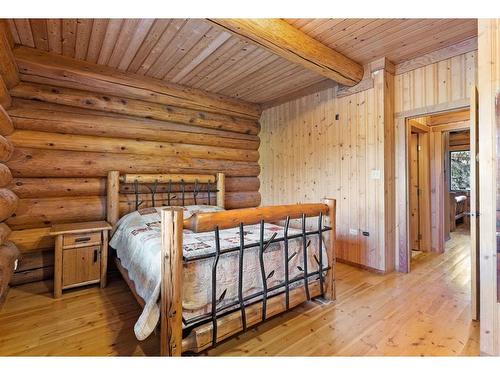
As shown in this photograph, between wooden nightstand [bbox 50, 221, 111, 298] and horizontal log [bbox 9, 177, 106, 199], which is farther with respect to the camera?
horizontal log [bbox 9, 177, 106, 199]

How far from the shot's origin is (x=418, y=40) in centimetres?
269

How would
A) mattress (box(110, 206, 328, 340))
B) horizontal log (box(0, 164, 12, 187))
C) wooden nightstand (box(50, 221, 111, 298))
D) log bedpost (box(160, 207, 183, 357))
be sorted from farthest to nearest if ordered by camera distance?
wooden nightstand (box(50, 221, 111, 298)), horizontal log (box(0, 164, 12, 187)), mattress (box(110, 206, 328, 340)), log bedpost (box(160, 207, 183, 357))

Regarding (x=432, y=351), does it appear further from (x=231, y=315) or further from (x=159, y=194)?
(x=159, y=194)

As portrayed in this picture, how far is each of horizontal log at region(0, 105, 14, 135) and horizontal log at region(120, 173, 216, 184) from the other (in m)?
Result: 1.18

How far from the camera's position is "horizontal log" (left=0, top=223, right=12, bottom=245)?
2359 millimetres

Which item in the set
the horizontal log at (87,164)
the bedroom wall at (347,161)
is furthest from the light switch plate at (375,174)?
the horizontal log at (87,164)

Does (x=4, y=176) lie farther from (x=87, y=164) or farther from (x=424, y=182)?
(x=424, y=182)

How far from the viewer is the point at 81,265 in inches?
Answer: 105

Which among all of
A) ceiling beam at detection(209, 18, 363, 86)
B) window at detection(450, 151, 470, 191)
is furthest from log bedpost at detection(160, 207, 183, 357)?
window at detection(450, 151, 470, 191)

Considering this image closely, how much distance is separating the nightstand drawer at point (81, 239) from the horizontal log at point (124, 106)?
1.60 meters

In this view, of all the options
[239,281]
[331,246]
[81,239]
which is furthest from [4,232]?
[331,246]

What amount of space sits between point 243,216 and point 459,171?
826cm

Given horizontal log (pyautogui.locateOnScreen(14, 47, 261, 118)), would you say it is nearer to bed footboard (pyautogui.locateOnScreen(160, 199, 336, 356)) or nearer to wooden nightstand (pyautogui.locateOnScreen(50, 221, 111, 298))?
wooden nightstand (pyautogui.locateOnScreen(50, 221, 111, 298))
